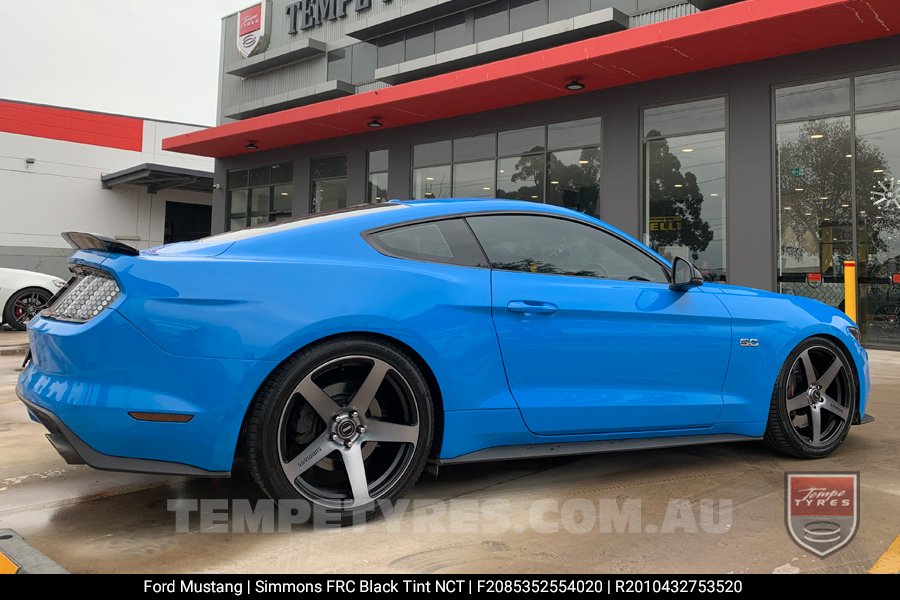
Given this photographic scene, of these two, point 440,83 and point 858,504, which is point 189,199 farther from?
point 858,504

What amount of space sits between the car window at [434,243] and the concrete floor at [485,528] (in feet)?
3.41

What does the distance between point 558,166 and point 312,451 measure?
1207cm

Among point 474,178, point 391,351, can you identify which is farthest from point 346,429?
point 474,178

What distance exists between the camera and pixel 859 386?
3908 millimetres

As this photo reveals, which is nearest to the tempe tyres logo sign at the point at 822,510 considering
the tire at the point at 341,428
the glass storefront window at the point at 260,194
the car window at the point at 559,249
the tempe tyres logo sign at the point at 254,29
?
the car window at the point at 559,249

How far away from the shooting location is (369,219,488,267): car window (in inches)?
113

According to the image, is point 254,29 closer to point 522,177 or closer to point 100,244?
point 522,177

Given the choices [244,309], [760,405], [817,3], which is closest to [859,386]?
[760,405]

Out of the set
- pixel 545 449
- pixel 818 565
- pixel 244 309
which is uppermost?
pixel 244 309

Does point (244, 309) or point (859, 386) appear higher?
point (244, 309)

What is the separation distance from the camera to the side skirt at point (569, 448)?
285 cm

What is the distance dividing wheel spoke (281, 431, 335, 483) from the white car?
34.2 feet

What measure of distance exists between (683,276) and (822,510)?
1185 millimetres

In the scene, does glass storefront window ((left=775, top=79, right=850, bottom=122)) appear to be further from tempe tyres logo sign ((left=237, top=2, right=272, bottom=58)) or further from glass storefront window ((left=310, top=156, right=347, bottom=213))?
tempe tyres logo sign ((left=237, top=2, right=272, bottom=58))
